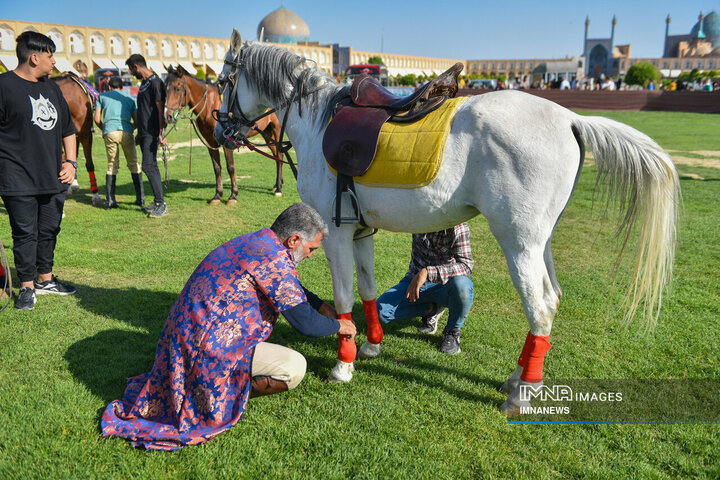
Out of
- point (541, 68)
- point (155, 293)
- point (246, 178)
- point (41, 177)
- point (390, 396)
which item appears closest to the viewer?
point (390, 396)

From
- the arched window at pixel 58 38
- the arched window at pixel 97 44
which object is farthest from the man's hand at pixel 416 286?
the arched window at pixel 97 44

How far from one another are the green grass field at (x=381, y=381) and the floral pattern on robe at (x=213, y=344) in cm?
12

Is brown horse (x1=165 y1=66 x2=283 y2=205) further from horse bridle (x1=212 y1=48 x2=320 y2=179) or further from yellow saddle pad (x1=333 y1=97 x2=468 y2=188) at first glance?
yellow saddle pad (x1=333 y1=97 x2=468 y2=188)

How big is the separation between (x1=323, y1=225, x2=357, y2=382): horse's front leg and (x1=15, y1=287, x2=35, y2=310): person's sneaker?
117 inches

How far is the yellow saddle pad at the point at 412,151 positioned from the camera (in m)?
2.86

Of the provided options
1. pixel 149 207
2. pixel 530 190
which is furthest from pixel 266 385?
pixel 149 207

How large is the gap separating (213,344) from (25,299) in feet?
9.43

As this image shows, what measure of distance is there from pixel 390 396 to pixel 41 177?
358cm

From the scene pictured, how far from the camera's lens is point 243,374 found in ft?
9.04

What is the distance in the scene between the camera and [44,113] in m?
4.29

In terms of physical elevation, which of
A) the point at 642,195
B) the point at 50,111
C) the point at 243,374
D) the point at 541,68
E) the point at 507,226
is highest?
the point at 541,68

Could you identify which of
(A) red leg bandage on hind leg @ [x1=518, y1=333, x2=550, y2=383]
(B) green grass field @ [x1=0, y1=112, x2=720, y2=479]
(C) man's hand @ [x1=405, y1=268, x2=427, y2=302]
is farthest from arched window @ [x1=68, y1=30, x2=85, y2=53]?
(A) red leg bandage on hind leg @ [x1=518, y1=333, x2=550, y2=383]

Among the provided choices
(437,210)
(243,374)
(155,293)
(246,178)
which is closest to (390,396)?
(243,374)

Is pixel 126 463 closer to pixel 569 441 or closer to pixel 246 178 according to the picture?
pixel 569 441
